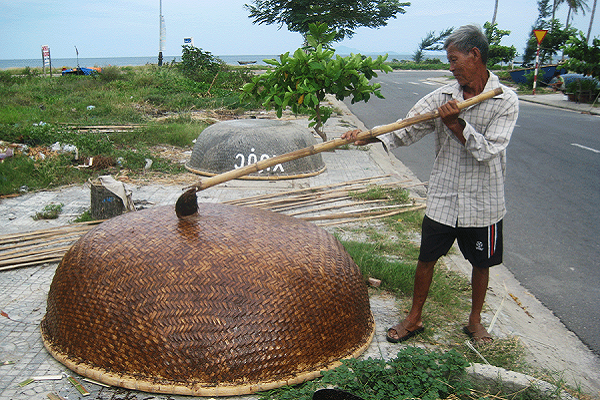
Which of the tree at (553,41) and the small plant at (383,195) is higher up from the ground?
the tree at (553,41)

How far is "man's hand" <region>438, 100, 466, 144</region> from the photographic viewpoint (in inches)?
111

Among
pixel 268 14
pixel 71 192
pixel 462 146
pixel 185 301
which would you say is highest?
pixel 268 14

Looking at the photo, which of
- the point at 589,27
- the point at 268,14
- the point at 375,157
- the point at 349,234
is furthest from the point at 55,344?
the point at 589,27

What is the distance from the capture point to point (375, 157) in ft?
31.3

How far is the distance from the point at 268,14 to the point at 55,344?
18.1 metres

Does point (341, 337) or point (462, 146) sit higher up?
point (462, 146)

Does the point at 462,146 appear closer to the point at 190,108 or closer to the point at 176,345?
the point at 176,345

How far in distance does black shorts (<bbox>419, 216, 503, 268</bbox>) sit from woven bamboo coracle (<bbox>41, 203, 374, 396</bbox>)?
0.62 metres

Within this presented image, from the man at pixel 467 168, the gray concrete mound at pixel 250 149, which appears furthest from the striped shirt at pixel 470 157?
the gray concrete mound at pixel 250 149

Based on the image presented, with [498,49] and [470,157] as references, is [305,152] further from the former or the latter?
[498,49]

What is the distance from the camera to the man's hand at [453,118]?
2.83 metres

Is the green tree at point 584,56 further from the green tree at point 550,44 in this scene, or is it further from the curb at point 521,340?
the curb at point 521,340

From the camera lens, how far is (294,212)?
5.71 meters

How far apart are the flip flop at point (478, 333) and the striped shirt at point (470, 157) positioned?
28.7 inches
